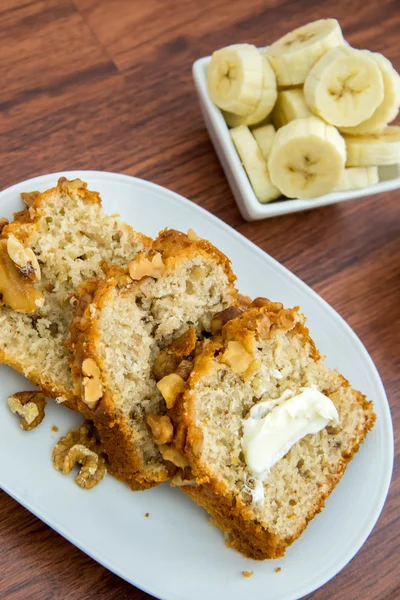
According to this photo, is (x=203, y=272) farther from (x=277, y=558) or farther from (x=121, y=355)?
(x=277, y=558)

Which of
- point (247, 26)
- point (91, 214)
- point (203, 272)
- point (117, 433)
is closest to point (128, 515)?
point (117, 433)

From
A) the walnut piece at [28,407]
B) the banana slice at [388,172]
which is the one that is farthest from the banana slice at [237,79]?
the walnut piece at [28,407]

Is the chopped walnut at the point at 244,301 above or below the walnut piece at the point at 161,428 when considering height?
below

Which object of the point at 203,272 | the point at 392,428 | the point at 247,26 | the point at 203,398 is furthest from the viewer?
the point at 247,26

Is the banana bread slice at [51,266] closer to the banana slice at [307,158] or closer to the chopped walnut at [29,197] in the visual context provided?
the chopped walnut at [29,197]

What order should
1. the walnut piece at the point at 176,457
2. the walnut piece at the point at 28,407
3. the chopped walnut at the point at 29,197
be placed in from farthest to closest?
the chopped walnut at the point at 29,197 → the walnut piece at the point at 28,407 → the walnut piece at the point at 176,457

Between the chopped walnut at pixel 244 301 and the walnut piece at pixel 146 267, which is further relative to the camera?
the chopped walnut at pixel 244 301

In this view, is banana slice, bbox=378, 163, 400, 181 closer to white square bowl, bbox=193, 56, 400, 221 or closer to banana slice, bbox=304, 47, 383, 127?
white square bowl, bbox=193, 56, 400, 221

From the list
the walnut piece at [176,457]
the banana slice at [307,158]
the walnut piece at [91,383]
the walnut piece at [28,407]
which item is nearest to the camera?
the walnut piece at [91,383]

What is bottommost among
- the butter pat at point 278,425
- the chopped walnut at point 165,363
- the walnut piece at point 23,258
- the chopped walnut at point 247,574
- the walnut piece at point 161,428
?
the chopped walnut at point 247,574
